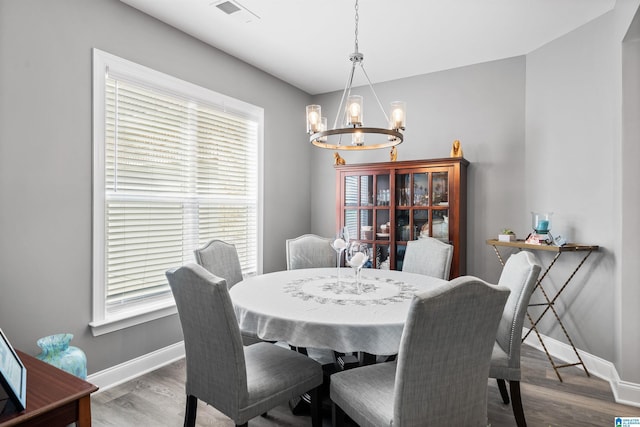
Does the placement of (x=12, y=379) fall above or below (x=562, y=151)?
below

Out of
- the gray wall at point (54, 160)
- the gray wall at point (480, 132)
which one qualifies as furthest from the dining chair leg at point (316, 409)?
the gray wall at point (480, 132)

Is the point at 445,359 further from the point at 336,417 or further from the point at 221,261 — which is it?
the point at 221,261

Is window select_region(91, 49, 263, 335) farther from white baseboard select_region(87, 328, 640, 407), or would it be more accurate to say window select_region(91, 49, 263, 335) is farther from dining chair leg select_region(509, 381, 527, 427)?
dining chair leg select_region(509, 381, 527, 427)

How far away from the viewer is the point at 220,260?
106 inches

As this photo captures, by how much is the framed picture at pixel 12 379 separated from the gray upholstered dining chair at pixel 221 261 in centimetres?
135

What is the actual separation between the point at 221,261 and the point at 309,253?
88cm

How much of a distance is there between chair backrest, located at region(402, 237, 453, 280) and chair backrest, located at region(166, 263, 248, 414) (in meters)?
1.88

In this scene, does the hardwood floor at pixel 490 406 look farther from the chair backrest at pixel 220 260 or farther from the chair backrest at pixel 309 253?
the chair backrest at pixel 309 253

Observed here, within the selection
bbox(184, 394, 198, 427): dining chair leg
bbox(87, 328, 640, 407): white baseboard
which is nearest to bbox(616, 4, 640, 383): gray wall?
bbox(87, 328, 640, 407): white baseboard

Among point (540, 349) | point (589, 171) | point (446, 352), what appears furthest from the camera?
point (540, 349)

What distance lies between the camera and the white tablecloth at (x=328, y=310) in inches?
61.3

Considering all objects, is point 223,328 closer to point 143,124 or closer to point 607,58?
point 143,124

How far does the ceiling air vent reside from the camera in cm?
254

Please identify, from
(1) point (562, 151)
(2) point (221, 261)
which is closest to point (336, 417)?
(2) point (221, 261)
